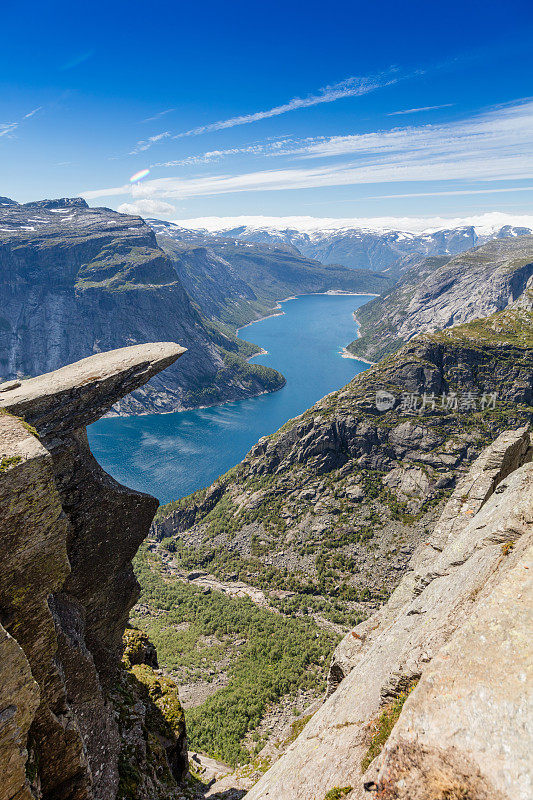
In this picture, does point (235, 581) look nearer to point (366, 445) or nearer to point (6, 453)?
point (366, 445)

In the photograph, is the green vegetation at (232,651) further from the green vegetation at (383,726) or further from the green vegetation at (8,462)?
the green vegetation at (8,462)

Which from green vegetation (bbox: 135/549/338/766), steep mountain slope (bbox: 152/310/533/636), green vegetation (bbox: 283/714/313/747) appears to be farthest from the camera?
steep mountain slope (bbox: 152/310/533/636)

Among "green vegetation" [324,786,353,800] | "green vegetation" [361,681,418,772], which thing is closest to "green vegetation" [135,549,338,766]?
"green vegetation" [361,681,418,772]

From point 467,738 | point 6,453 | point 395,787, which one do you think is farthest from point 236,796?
point 6,453

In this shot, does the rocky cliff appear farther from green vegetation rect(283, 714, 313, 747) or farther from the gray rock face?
green vegetation rect(283, 714, 313, 747)

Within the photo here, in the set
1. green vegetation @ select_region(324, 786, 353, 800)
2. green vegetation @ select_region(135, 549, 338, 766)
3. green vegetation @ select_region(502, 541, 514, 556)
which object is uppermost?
green vegetation @ select_region(502, 541, 514, 556)
